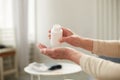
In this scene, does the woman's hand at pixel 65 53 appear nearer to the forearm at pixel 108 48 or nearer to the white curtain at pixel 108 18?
the forearm at pixel 108 48

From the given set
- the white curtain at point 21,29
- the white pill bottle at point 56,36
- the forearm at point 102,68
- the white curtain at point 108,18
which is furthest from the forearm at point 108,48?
the white curtain at point 21,29

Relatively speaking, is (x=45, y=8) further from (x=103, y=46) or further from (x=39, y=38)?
(x=103, y=46)

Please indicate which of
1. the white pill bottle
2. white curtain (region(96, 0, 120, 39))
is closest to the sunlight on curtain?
white curtain (region(96, 0, 120, 39))

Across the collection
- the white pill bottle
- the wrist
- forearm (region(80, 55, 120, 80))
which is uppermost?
the white pill bottle

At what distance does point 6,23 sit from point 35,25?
395 mm

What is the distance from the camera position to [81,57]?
88cm

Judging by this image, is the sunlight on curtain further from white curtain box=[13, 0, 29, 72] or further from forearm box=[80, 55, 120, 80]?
forearm box=[80, 55, 120, 80]

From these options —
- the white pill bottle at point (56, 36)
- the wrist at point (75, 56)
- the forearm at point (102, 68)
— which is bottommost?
the forearm at point (102, 68)

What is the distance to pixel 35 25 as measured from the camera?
10.1 feet

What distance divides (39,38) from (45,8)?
423 millimetres

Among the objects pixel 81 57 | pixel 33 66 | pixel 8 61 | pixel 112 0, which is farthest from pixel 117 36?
pixel 81 57

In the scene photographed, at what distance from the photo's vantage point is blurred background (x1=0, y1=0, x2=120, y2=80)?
8.91ft

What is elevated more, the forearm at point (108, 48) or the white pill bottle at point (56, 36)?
the white pill bottle at point (56, 36)

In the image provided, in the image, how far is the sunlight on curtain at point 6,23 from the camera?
2.88 metres
